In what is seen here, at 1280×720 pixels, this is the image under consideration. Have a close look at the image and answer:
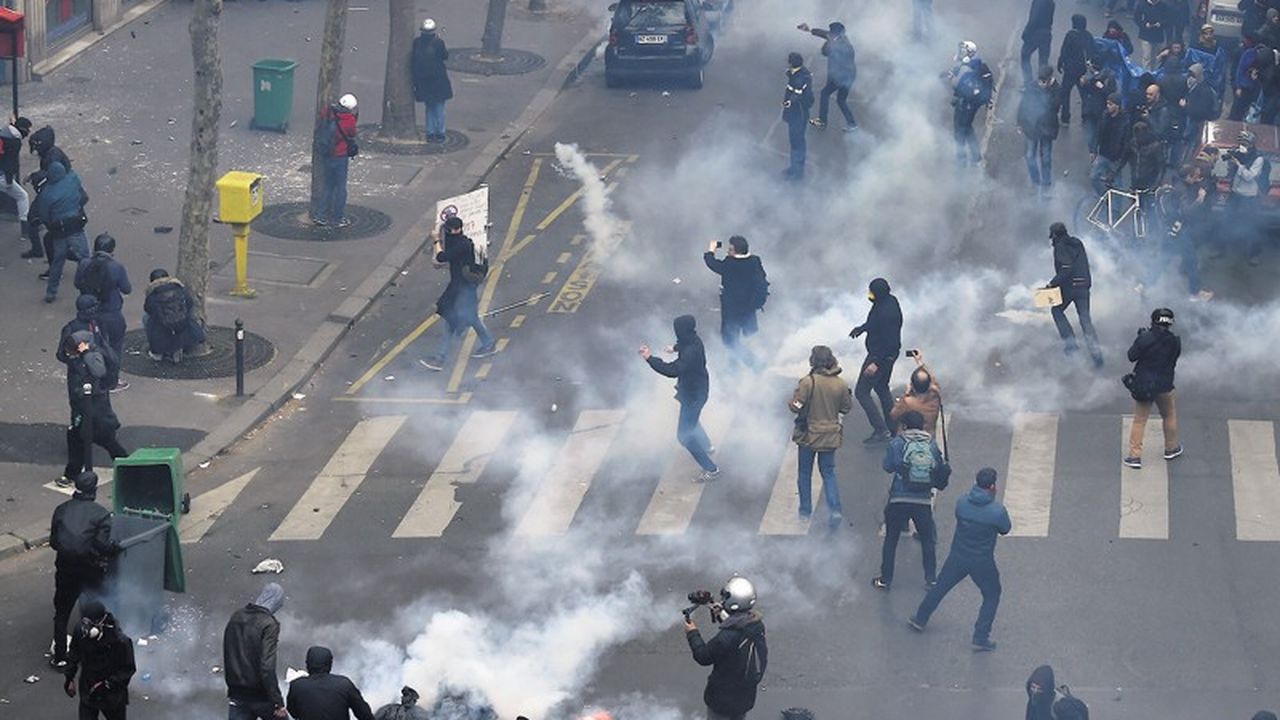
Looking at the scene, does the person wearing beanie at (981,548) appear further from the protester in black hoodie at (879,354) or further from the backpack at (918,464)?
the protester in black hoodie at (879,354)

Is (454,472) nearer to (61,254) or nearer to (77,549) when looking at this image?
(77,549)

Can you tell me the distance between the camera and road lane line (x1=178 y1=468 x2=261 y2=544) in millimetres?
17469

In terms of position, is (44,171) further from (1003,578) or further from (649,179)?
(1003,578)

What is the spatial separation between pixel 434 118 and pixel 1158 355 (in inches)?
552

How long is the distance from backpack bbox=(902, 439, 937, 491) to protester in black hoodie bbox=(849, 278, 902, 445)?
3.20 meters

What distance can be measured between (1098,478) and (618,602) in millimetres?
5073

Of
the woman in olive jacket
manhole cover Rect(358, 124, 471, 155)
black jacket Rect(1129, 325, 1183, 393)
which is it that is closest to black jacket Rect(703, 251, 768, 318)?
the woman in olive jacket

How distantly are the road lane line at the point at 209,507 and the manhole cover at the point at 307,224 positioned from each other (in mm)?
7278

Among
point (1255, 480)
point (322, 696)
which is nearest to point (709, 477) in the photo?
point (1255, 480)

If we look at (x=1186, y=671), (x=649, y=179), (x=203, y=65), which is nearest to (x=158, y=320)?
(x=203, y=65)

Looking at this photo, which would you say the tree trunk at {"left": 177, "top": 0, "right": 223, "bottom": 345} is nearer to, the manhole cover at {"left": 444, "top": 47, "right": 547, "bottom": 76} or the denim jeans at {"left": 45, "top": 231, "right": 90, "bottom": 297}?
the denim jeans at {"left": 45, "top": 231, "right": 90, "bottom": 297}

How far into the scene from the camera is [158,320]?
A: 69.4 feet

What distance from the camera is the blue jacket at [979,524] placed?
15.2m

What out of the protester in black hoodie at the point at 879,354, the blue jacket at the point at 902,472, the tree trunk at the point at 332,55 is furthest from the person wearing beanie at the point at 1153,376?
the tree trunk at the point at 332,55
